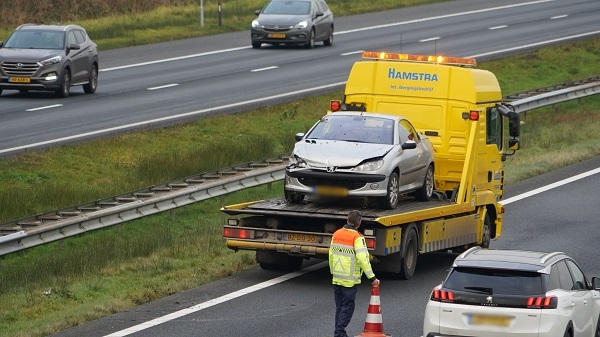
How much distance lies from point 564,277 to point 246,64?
1231 inches

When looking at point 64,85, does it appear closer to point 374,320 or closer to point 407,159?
point 407,159

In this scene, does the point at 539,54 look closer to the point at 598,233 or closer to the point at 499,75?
the point at 499,75

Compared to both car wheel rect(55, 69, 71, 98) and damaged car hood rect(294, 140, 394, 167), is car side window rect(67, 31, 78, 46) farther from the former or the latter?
damaged car hood rect(294, 140, 394, 167)

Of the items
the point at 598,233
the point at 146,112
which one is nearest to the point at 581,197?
A: the point at 598,233

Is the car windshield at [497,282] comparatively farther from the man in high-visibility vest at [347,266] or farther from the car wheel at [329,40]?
the car wheel at [329,40]


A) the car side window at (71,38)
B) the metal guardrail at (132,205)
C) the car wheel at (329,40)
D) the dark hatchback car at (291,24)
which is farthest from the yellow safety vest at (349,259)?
the car wheel at (329,40)

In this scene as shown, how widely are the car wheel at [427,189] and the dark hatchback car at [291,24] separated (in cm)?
2784

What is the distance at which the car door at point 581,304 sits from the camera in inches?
547

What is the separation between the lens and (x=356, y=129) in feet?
64.8

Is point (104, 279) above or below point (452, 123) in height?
below

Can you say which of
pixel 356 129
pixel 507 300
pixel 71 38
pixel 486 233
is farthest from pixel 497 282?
pixel 71 38

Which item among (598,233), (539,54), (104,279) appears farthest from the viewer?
(539,54)

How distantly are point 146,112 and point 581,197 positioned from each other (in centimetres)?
1165

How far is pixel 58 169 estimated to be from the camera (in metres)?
27.8
